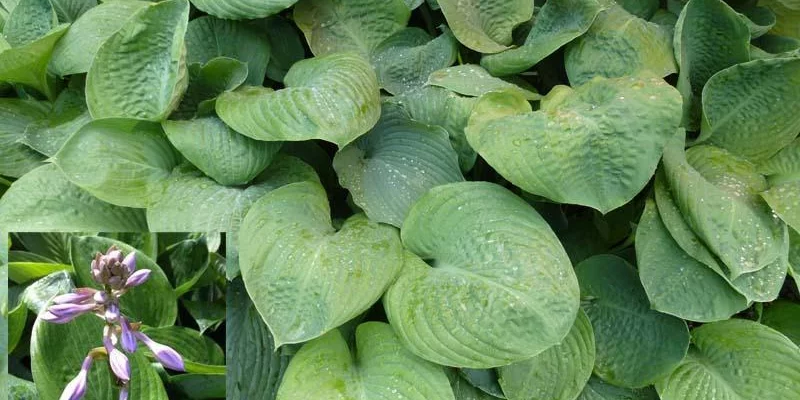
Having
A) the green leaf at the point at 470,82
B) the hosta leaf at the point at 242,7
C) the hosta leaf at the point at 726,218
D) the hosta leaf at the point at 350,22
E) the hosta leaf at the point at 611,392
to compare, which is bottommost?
the hosta leaf at the point at 611,392

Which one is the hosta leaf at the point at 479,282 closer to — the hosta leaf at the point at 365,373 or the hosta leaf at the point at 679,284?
the hosta leaf at the point at 365,373

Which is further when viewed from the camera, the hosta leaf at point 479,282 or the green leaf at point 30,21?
the green leaf at point 30,21

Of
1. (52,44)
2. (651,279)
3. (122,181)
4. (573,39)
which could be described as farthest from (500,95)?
(52,44)

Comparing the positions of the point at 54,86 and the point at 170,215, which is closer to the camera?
the point at 170,215

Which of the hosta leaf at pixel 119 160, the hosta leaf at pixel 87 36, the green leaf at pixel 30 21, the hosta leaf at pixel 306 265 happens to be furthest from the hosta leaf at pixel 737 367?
the green leaf at pixel 30 21

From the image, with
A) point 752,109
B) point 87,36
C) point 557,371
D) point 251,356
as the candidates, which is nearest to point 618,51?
point 752,109

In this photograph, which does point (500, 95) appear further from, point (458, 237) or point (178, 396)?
point (178, 396)

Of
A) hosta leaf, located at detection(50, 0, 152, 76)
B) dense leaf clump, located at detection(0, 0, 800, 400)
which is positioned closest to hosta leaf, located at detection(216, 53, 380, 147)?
dense leaf clump, located at detection(0, 0, 800, 400)

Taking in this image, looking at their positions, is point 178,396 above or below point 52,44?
below
